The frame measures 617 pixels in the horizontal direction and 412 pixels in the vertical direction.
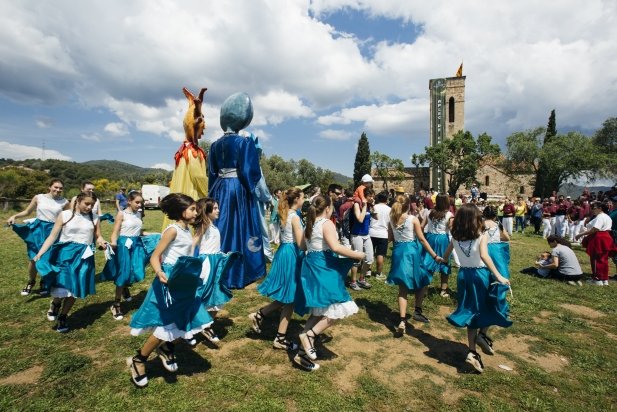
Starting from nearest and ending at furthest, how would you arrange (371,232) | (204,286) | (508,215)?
(204,286) < (371,232) < (508,215)

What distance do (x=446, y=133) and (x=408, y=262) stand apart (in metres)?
62.0

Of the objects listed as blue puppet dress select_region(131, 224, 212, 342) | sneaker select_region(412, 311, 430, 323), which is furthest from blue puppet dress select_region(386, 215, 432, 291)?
blue puppet dress select_region(131, 224, 212, 342)

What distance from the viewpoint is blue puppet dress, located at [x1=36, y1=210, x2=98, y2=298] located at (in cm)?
423

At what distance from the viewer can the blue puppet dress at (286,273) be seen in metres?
4.04

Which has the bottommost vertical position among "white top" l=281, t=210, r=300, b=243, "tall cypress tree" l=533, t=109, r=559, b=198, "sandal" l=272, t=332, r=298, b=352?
"sandal" l=272, t=332, r=298, b=352

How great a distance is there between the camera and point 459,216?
12.5ft

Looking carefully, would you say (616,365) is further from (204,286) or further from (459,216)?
(204,286)

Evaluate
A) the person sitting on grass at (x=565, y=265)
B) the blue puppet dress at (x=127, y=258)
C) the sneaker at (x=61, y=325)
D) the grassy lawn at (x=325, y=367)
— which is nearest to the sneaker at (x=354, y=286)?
the grassy lawn at (x=325, y=367)

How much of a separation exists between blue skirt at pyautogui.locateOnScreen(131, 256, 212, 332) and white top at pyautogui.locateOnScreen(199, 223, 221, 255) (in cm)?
73

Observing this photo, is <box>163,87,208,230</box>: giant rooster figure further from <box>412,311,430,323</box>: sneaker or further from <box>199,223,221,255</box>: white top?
<box>412,311,430,323</box>: sneaker

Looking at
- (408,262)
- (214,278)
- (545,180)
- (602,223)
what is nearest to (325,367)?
(214,278)

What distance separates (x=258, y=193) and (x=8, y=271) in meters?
6.56

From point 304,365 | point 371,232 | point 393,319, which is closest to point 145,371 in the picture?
point 304,365

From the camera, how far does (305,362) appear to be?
3598 millimetres
